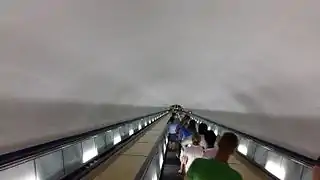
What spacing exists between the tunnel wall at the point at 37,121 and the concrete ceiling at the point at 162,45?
1.33ft

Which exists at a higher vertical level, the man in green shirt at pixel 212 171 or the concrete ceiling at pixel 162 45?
the concrete ceiling at pixel 162 45

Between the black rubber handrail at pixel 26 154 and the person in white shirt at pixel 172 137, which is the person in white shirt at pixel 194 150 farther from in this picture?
the person in white shirt at pixel 172 137

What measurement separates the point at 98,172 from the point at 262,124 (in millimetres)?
11451

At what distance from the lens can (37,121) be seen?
11.9 m

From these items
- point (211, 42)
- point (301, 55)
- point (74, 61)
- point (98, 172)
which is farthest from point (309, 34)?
point (74, 61)

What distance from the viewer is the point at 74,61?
11609 mm

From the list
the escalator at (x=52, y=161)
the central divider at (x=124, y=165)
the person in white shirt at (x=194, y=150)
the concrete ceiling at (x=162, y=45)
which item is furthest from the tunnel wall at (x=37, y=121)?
the person in white shirt at (x=194, y=150)

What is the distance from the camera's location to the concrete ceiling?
8531 millimetres

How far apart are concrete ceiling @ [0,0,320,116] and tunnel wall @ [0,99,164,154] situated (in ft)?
1.33

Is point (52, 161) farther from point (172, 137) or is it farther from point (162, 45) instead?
point (162, 45)

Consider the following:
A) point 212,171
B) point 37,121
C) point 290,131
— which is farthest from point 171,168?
point 290,131

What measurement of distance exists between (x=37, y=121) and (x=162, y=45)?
186 inches

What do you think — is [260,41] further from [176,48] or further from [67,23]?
[67,23]

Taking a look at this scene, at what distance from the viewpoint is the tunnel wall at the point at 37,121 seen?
1053 centimetres
